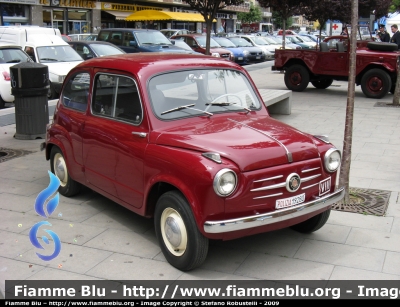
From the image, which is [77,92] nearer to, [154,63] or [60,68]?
[154,63]

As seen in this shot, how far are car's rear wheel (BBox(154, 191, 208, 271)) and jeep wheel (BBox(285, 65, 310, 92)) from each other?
12.5 m

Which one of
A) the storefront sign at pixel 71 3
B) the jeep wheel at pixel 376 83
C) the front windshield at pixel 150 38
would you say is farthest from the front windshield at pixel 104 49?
the storefront sign at pixel 71 3

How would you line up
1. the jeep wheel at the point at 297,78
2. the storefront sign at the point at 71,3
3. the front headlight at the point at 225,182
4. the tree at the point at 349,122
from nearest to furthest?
the front headlight at the point at 225,182 < the tree at the point at 349,122 < the jeep wheel at the point at 297,78 < the storefront sign at the point at 71,3

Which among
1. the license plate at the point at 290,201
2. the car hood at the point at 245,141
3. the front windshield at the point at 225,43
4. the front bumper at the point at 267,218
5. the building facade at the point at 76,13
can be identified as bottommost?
the front bumper at the point at 267,218

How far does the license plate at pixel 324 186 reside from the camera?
4.69 metres

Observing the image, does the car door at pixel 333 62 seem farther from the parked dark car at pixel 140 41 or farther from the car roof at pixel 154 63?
the car roof at pixel 154 63

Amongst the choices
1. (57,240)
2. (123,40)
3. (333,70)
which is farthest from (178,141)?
(123,40)

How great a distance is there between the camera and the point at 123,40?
20047 millimetres

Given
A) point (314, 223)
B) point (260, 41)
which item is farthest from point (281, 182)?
point (260, 41)

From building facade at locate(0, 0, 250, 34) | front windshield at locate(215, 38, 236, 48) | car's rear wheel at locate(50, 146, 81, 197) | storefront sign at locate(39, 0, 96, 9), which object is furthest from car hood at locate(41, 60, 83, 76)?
storefront sign at locate(39, 0, 96, 9)

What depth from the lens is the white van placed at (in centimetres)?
1460

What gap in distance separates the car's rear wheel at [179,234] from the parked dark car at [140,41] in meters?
15.2

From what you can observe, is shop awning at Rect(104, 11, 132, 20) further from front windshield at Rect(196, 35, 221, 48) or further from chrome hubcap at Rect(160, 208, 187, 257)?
chrome hubcap at Rect(160, 208, 187, 257)

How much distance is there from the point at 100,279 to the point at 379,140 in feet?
22.1
